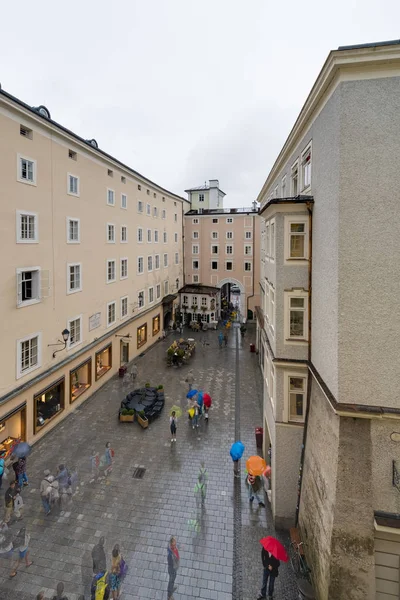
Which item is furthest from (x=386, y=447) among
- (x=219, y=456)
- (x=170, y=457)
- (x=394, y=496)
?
(x=170, y=457)

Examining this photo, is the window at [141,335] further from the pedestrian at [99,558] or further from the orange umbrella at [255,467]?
the pedestrian at [99,558]

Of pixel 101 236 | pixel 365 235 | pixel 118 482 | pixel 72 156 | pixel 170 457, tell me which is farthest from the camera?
pixel 101 236

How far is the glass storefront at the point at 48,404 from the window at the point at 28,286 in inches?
188

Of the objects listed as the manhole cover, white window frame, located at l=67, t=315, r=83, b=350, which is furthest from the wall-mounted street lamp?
the manhole cover

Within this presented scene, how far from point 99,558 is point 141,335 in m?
21.8

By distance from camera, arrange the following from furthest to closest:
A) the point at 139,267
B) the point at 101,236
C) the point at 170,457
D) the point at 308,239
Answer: the point at 139,267
the point at 101,236
the point at 170,457
the point at 308,239

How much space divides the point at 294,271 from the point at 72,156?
15.5m

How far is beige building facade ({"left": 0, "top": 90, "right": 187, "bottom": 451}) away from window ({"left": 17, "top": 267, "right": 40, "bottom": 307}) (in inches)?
1.9

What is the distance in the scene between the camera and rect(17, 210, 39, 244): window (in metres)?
14.5

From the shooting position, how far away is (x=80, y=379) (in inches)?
813

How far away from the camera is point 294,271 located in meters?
10.9

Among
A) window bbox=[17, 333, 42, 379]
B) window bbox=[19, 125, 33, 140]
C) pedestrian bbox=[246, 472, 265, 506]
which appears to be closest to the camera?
pedestrian bbox=[246, 472, 265, 506]

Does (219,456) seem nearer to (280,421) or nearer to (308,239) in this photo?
(280,421)

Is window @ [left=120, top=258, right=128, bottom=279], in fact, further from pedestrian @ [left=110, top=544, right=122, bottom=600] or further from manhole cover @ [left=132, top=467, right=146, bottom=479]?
pedestrian @ [left=110, top=544, right=122, bottom=600]
